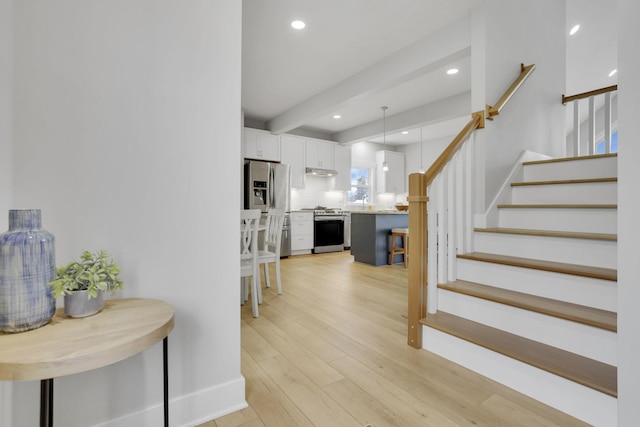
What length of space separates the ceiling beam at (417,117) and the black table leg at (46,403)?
5186 millimetres

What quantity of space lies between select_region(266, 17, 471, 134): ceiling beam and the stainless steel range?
7.07 ft

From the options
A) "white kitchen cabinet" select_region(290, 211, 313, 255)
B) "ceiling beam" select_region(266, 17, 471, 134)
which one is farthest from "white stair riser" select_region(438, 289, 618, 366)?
"white kitchen cabinet" select_region(290, 211, 313, 255)

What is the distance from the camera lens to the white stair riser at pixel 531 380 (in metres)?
1.26

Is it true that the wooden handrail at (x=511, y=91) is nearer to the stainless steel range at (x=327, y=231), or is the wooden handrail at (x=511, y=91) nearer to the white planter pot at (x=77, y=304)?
the white planter pot at (x=77, y=304)

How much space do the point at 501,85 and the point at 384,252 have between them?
2.84m

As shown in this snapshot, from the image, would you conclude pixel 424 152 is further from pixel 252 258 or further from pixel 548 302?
pixel 548 302

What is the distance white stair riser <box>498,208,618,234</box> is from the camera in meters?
2.05

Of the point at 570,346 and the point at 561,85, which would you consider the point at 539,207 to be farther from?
the point at 561,85

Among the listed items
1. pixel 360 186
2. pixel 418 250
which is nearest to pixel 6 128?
pixel 418 250

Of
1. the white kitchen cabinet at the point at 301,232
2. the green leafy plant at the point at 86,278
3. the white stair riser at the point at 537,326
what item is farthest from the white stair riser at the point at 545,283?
the white kitchen cabinet at the point at 301,232

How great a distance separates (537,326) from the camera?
1.63 m

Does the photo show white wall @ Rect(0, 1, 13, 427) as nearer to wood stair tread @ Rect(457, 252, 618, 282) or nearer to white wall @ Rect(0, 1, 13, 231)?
white wall @ Rect(0, 1, 13, 231)

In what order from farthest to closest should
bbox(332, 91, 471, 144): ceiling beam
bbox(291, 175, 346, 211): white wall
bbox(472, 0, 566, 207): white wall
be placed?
1. bbox(291, 175, 346, 211): white wall
2. bbox(332, 91, 471, 144): ceiling beam
3. bbox(472, 0, 566, 207): white wall

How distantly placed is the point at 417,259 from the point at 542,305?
71cm
